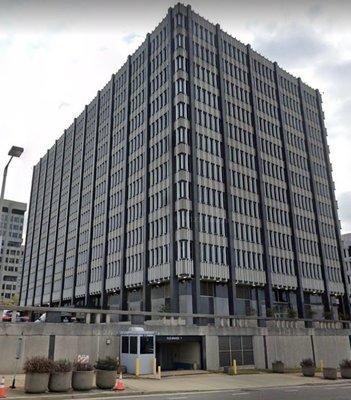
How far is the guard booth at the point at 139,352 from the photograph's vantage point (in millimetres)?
28219

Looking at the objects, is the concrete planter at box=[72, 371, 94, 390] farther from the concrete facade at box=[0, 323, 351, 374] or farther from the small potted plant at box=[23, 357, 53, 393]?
the concrete facade at box=[0, 323, 351, 374]

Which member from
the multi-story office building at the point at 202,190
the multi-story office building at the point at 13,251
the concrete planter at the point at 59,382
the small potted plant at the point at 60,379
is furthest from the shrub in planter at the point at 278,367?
the multi-story office building at the point at 13,251

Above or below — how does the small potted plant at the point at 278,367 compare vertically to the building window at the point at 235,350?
below

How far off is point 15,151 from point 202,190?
122 feet

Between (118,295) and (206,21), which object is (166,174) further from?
(206,21)

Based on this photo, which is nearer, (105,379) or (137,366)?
(105,379)

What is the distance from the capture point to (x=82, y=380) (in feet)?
66.7

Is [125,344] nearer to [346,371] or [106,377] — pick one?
[106,377]

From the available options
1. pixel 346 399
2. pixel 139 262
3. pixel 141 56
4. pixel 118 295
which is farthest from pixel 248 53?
pixel 346 399

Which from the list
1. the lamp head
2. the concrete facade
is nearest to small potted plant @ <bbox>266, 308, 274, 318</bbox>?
the concrete facade

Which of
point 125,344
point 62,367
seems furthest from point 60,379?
point 125,344

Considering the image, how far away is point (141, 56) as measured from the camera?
69.6 meters

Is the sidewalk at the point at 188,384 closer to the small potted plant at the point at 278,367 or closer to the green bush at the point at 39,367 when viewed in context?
the green bush at the point at 39,367

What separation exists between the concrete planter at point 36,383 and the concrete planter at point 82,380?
157 cm
